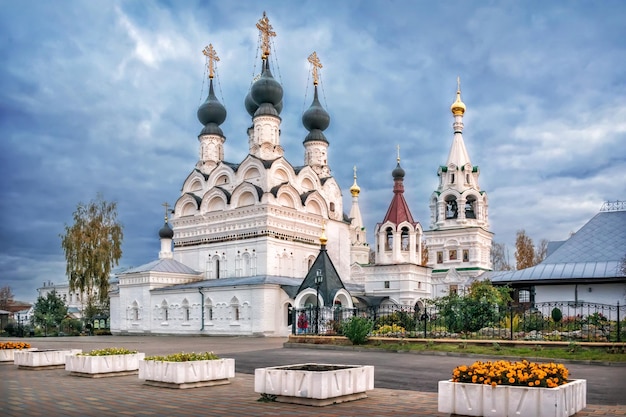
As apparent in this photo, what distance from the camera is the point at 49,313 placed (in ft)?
129

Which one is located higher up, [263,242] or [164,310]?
[263,242]

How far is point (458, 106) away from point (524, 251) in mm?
19726

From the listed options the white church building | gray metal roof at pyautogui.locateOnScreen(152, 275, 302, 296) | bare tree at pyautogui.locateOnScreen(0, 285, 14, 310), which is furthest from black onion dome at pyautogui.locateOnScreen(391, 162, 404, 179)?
bare tree at pyautogui.locateOnScreen(0, 285, 14, 310)

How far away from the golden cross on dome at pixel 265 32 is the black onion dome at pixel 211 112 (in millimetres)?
5541

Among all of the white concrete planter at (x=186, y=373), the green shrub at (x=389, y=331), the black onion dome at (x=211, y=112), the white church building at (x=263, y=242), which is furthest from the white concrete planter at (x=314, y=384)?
the black onion dome at (x=211, y=112)

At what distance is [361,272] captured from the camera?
50969mm

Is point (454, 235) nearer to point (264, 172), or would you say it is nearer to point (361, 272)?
point (361, 272)

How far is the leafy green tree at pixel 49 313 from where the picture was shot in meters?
38.8

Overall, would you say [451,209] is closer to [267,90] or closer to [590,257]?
[267,90]

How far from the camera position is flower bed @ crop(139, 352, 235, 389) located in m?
9.49

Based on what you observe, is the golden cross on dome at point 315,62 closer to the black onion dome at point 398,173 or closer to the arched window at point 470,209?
the black onion dome at point 398,173

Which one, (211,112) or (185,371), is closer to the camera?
(185,371)

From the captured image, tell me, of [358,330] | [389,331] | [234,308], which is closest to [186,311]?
[234,308]

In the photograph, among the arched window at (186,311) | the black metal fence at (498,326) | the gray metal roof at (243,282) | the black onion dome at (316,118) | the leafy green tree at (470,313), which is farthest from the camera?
the black onion dome at (316,118)
